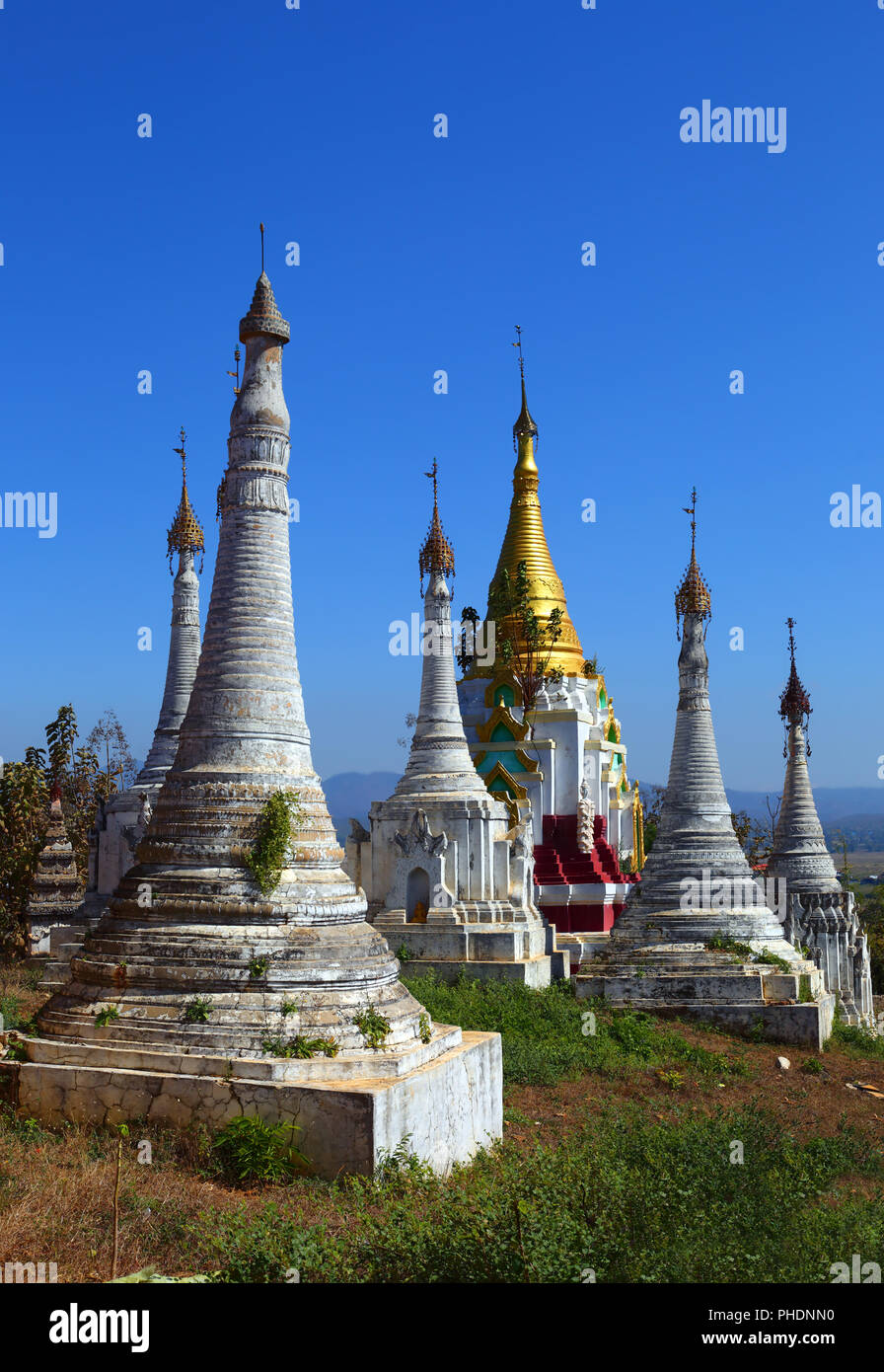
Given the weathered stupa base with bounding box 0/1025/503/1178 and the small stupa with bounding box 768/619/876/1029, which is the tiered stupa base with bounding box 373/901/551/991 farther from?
the weathered stupa base with bounding box 0/1025/503/1178

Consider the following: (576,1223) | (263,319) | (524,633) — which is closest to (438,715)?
(524,633)

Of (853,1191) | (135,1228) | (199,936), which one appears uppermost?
(199,936)

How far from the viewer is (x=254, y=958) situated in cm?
1482

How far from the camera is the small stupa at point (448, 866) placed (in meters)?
29.0

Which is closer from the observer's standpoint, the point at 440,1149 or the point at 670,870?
the point at 440,1149

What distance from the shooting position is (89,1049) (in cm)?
1470

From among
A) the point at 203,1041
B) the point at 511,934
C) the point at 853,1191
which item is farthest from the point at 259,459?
the point at 511,934

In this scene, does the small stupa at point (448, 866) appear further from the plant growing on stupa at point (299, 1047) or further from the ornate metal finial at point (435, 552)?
the plant growing on stupa at point (299, 1047)

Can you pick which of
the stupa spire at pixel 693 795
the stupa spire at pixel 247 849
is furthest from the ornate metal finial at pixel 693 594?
the stupa spire at pixel 247 849

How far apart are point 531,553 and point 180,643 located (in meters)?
14.5

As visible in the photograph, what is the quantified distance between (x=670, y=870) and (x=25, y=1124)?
17.2 meters

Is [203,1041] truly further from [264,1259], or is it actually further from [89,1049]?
[264,1259]

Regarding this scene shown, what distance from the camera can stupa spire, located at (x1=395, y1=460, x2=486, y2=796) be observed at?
31109mm

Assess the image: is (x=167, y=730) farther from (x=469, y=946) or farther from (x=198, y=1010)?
(x=198, y=1010)
